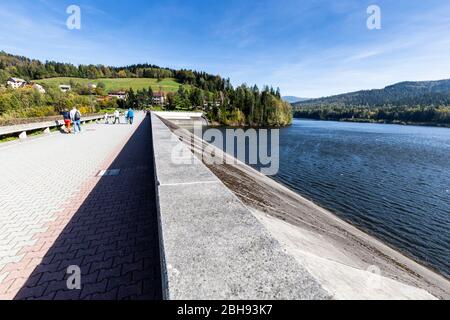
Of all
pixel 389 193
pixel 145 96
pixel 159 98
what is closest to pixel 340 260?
pixel 389 193

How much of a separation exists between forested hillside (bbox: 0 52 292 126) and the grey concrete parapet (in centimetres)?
5141

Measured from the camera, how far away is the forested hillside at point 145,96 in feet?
208

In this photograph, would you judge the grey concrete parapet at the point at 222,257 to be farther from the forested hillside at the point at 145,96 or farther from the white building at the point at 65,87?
the white building at the point at 65,87

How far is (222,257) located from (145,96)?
389 feet

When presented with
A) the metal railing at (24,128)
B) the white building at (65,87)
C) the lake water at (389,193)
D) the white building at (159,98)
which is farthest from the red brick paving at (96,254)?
the white building at (65,87)

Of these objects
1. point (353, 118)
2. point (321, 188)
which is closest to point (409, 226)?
point (321, 188)

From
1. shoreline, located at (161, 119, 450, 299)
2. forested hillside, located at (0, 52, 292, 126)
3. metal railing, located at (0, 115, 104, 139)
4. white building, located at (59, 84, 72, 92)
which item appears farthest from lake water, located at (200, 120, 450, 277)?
white building, located at (59, 84, 72, 92)

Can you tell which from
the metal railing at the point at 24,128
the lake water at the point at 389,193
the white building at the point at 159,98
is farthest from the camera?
the white building at the point at 159,98

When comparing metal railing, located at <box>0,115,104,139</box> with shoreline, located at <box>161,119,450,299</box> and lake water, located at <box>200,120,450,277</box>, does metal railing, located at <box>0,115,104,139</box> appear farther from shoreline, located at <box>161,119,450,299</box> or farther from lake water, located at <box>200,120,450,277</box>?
lake water, located at <box>200,120,450,277</box>

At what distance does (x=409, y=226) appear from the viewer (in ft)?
38.8

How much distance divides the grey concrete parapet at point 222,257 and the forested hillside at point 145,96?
51.4 metres

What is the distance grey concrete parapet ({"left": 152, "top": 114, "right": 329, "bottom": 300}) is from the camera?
168cm

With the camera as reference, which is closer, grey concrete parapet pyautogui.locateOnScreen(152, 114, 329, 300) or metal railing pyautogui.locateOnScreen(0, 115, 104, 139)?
grey concrete parapet pyautogui.locateOnScreen(152, 114, 329, 300)
